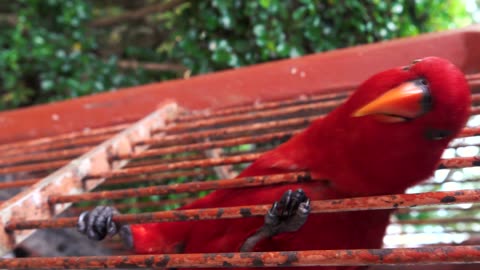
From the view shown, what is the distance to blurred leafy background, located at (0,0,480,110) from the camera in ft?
5.86

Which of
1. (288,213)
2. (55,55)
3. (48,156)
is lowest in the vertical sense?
(288,213)

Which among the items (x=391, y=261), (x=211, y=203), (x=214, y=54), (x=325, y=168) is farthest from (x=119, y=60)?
(x=391, y=261)

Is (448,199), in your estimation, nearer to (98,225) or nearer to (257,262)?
(257,262)

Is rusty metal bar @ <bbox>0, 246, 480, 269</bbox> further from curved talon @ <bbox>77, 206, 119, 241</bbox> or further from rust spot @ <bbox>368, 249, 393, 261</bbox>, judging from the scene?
curved talon @ <bbox>77, 206, 119, 241</bbox>

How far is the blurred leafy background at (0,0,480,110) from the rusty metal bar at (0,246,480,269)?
1396 mm

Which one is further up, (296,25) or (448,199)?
(296,25)

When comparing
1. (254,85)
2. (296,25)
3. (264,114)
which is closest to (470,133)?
(264,114)

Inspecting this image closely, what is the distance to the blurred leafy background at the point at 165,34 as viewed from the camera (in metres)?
1.79

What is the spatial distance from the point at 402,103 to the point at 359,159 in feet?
0.33

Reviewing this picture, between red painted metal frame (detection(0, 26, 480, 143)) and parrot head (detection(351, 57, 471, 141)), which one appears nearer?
parrot head (detection(351, 57, 471, 141))

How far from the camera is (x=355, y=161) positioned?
1.98 ft

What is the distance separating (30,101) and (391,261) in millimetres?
2462

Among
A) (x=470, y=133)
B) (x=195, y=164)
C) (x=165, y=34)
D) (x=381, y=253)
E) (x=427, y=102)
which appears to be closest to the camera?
(x=381, y=253)

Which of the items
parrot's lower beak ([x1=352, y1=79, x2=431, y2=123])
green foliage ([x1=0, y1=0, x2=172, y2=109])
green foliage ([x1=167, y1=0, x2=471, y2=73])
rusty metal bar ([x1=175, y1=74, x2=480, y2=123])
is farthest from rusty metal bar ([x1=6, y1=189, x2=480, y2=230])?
green foliage ([x1=0, y1=0, x2=172, y2=109])
